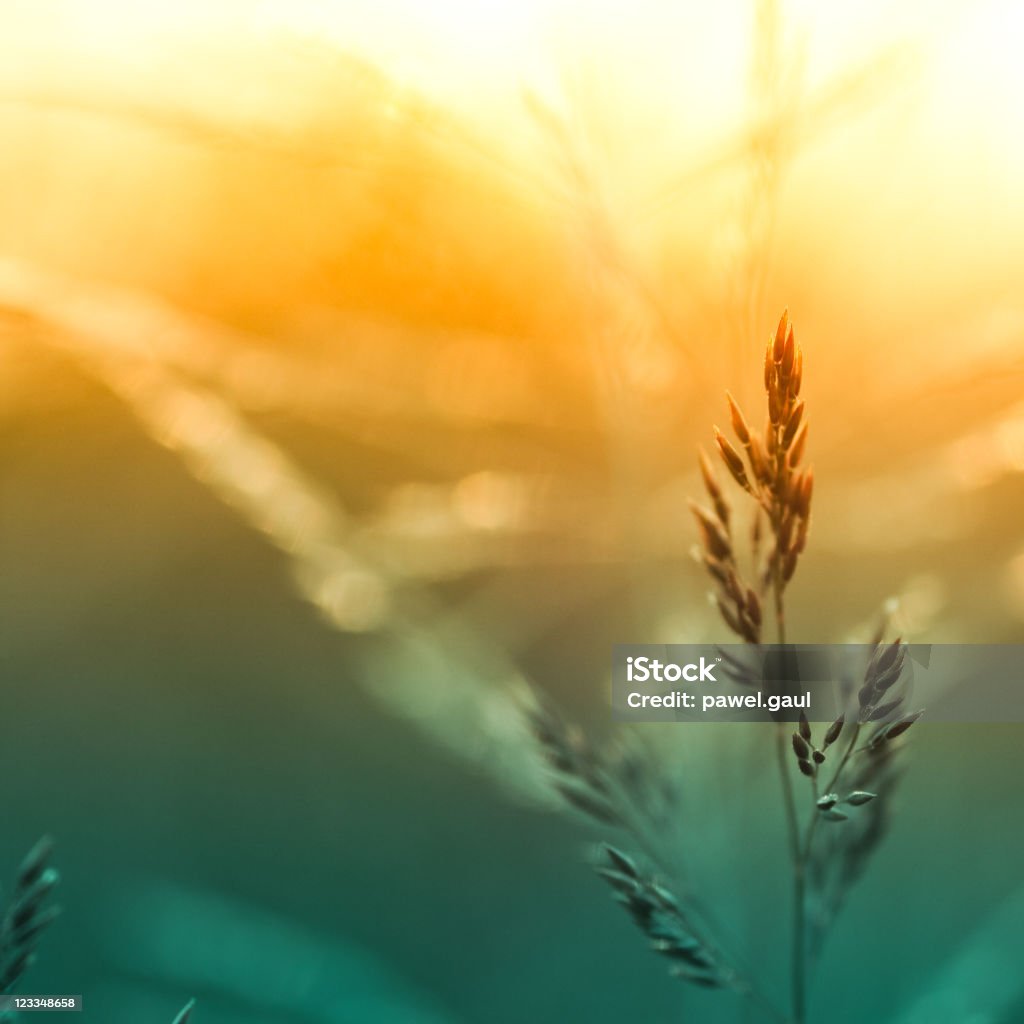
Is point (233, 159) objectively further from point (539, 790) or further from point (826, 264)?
point (539, 790)

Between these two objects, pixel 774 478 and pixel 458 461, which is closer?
pixel 774 478

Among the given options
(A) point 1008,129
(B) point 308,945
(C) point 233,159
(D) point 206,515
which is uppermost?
(C) point 233,159

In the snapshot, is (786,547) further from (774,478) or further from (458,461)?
(458,461)

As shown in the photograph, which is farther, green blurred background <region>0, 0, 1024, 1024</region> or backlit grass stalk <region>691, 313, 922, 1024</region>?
green blurred background <region>0, 0, 1024, 1024</region>

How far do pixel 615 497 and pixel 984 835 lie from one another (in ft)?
0.99

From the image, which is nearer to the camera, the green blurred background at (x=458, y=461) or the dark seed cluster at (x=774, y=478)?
the dark seed cluster at (x=774, y=478)

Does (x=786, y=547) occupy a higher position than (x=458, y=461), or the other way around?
(x=458, y=461)

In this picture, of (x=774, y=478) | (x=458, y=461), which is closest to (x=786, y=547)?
(x=774, y=478)

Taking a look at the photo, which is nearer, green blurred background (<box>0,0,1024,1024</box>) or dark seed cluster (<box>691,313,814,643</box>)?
dark seed cluster (<box>691,313,814,643</box>)

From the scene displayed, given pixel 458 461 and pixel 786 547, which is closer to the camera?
pixel 786 547

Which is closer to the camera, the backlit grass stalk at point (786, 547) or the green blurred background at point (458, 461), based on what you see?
the backlit grass stalk at point (786, 547)

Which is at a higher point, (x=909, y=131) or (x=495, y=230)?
(x=495, y=230)

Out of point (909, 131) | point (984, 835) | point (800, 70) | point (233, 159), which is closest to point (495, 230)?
point (233, 159)

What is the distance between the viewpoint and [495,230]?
76 centimetres
